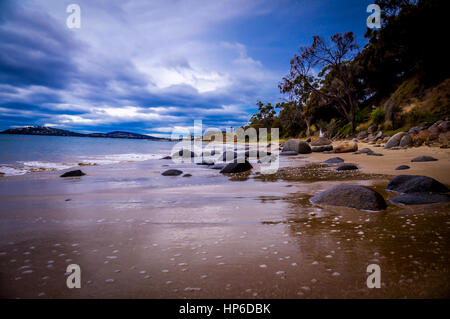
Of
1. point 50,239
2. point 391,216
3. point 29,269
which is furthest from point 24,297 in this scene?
point 391,216

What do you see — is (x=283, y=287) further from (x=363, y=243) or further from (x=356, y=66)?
(x=356, y=66)

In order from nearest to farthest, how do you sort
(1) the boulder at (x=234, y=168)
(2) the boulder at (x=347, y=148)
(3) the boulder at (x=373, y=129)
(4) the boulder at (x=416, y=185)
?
(4) the boulder at (x=416, y=185) < (1) the boulder at (x=234, y=168) < (2) the boulder at (x=347, y=148) < (3) the boulder at (x=373, y=129)

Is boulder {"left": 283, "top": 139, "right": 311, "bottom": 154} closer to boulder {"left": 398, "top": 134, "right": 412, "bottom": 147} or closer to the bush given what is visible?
boulder {"left": 398, "top": 134, "right": 412, "bottom": 147}

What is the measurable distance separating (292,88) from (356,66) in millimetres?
7628

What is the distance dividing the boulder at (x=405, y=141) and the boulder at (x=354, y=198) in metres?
12.1

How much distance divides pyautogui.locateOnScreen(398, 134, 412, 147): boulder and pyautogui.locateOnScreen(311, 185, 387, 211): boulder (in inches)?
476

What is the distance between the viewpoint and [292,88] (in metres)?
31.5

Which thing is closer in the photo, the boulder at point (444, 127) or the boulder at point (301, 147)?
the boulder at point (444, 127)

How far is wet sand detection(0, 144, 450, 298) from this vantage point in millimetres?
1577

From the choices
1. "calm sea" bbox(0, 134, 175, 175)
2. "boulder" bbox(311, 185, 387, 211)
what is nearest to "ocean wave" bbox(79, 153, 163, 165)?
"calm sea" bbox(0, 134, 175, 175)

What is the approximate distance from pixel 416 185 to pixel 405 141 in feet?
36.6

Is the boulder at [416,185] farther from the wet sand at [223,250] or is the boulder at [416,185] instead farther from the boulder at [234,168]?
the boulder at [234,168]

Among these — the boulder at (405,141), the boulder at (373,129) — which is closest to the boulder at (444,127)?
the boulder at (405,141)

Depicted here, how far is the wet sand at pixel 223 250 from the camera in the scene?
158cm
